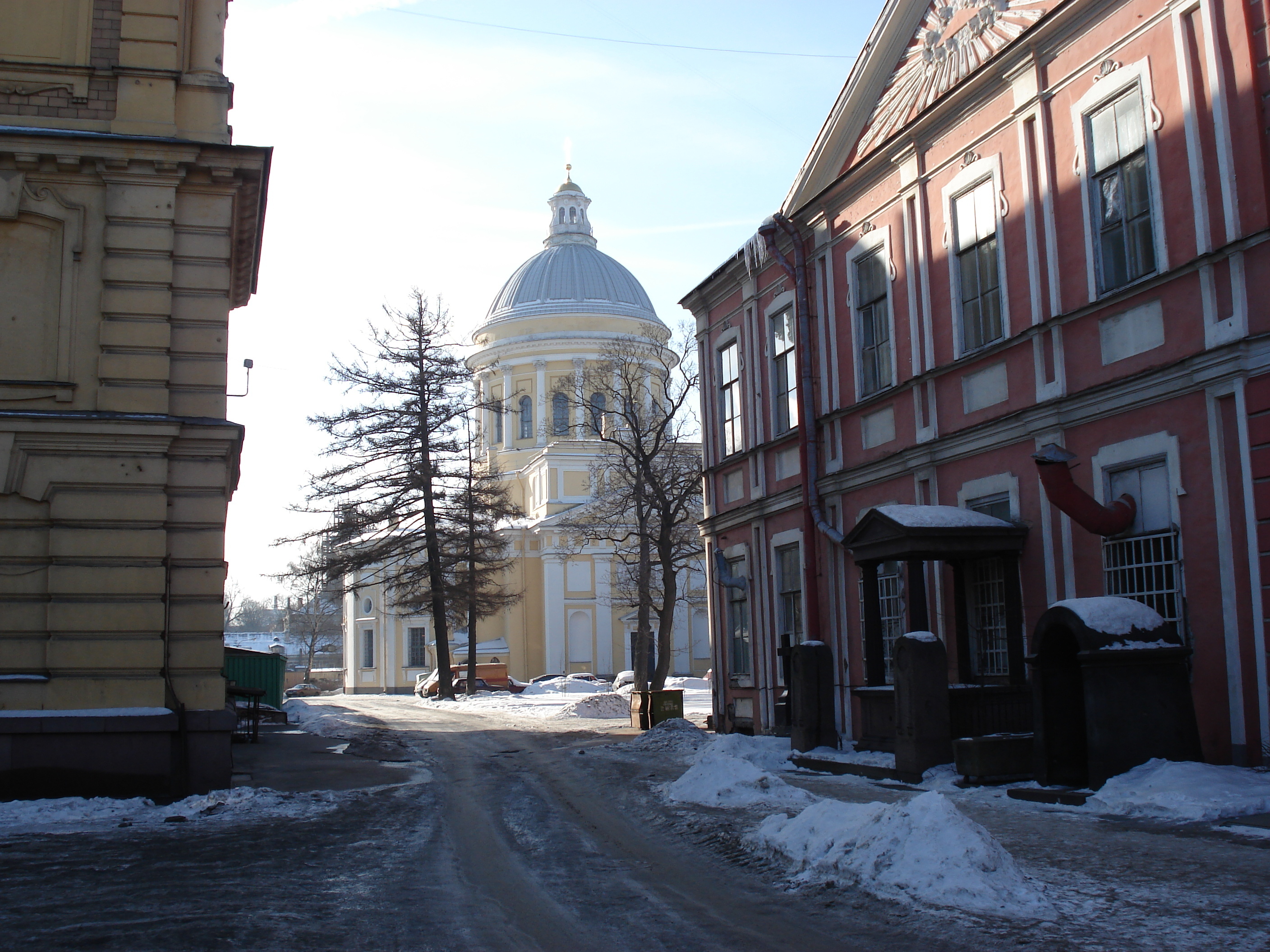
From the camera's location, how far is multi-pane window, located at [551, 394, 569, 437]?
59562 millimetres

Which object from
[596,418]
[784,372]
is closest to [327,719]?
[596,418]

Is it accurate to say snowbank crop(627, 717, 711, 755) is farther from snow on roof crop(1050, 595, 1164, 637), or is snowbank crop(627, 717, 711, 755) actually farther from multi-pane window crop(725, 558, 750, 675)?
snow on roof crop(1050, 595, 1164, 637)

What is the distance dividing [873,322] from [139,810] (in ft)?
37.6

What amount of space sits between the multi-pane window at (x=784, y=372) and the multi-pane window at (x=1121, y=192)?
6896 mm

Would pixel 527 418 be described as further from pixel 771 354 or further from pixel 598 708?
pixel 771 354

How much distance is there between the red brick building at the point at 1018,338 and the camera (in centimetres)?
1119

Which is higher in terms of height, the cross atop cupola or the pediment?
the cross atop cupola

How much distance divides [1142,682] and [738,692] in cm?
1176

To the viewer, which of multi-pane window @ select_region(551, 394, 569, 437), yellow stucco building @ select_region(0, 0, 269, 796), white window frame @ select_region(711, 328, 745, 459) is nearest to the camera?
yellow stucco building @ select_region(0, 0, 269, 796)

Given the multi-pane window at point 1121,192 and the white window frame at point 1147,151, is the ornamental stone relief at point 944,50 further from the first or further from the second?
the multi-pane window at point 1121,192

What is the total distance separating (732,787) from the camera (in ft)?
39.8

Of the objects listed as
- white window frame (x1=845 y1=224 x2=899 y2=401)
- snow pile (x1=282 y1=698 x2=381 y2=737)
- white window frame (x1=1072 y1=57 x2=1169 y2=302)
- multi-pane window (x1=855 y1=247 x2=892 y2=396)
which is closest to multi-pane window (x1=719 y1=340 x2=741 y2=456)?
white window frame (x1=845 y1=224 x2=899 y2=401)

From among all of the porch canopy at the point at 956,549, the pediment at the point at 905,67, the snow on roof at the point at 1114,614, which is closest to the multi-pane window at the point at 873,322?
the pediment at the point at 905,67

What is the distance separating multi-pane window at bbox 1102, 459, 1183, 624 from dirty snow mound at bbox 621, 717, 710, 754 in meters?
7.86
